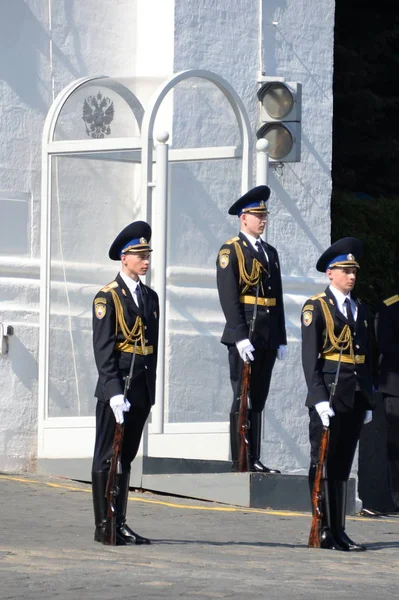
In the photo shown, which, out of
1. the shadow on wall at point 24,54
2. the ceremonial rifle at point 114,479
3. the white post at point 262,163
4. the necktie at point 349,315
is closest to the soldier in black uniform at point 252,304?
the white post at point 262,163

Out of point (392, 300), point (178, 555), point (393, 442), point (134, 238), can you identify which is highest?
point (134, 238)

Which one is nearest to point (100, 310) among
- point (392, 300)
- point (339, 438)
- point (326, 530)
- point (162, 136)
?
point (339, 438)

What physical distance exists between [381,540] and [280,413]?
3.84 m

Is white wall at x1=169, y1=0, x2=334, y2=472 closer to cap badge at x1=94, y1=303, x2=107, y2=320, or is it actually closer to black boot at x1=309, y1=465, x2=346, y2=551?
black boot at x1=309, y1=465, x2=346, y2=551

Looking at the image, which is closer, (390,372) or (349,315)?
(349,315)

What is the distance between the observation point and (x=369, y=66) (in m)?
19.0

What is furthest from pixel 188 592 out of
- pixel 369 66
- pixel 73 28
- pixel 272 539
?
pixel 369 66

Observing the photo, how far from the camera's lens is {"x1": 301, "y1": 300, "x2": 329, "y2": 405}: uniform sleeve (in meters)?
9.70

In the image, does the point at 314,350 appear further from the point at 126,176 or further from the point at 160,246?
the point at 126,176

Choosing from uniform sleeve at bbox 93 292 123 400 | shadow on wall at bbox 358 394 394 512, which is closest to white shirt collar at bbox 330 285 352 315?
uniform sleeve at bbox 93 292 123 400

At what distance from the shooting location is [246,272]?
1135 cm

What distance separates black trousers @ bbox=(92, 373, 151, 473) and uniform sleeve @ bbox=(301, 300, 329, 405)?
3.26 ft

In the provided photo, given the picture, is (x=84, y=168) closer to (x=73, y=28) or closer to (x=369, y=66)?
(x=73, y=28)

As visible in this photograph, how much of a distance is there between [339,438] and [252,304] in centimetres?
182
